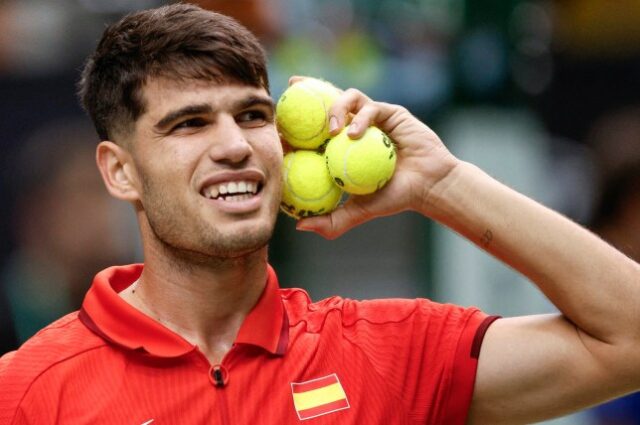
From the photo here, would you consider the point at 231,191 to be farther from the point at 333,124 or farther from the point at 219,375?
the point at 219,375

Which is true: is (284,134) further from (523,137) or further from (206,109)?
(523,137)

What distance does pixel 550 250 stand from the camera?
11.6 feet

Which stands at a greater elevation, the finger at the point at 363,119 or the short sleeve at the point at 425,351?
the finger at the point at 363,119

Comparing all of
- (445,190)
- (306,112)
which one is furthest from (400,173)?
(306,112)

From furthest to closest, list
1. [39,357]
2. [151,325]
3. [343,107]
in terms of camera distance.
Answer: [343,107] → [151,325] → [39,357]

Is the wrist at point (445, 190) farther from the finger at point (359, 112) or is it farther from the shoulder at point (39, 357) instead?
the shoulder at point (39, 357)

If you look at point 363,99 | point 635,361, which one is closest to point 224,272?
point 363,99

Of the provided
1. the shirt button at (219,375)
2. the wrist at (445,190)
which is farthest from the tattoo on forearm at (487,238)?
the shirt button at (219,375)

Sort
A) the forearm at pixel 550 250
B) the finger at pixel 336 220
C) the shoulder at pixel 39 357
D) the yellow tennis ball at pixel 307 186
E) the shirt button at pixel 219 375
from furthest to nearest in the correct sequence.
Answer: the finger at pixel 336 220 < the yellow tennis ball at pixel 307 186 < the forearm at pixel 550 250 < the shirt button at pixel 219 375 < the shoulder at pixel 39 357

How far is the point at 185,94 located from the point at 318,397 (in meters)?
1.03

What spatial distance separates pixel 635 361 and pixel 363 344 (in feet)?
2.82

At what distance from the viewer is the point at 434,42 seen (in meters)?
7.66

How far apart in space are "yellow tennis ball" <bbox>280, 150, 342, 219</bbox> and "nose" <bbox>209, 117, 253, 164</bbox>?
223mm

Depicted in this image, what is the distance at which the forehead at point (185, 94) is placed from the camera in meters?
3.47
